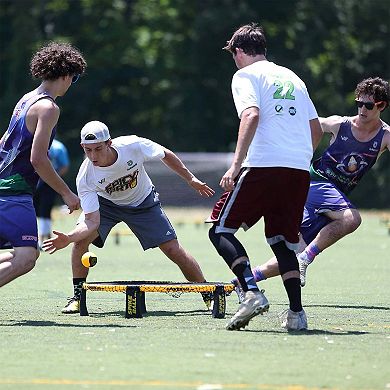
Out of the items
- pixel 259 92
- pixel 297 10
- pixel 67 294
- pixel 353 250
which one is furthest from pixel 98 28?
pixel 259 92

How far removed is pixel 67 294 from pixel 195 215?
19.9m

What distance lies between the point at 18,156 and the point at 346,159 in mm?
3681

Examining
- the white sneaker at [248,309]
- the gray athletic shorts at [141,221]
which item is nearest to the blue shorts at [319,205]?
the gray athletic shorts at [141,221]

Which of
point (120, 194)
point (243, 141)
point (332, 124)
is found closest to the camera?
point (243, 141)

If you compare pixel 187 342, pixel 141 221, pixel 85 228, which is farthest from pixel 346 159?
pixel 187 342

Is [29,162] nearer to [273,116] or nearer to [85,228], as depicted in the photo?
[85,228]

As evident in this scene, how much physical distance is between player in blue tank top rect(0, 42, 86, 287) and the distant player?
368 mm

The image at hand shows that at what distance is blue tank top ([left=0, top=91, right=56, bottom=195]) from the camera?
29.7 ft

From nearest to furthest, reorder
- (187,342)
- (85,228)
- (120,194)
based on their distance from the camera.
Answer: (187,342) → (85,228) → (120,194)

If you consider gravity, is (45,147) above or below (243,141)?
below

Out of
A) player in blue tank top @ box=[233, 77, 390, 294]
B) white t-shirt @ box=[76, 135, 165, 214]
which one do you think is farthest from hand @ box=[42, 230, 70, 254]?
player in blue tank top @ box=[233, 77, 390, 294]

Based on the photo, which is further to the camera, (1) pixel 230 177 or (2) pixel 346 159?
(2) pixel 346 159

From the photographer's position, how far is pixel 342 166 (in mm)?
11570

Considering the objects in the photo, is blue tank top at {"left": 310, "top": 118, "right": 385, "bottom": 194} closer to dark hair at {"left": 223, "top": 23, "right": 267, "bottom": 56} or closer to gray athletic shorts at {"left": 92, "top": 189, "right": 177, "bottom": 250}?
gray athletic shorts at {"left": 92, "top": 189, "right": 177, "bottom": 250}
